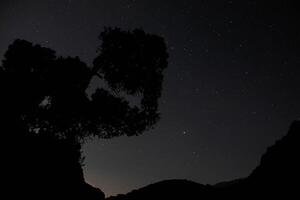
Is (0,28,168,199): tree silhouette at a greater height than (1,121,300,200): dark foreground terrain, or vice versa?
(0,28,168,199): tree silhouette

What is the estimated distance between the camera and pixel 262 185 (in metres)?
24.8

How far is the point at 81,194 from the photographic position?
85.4 ft

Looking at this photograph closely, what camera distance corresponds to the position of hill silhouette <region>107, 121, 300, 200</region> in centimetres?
2362

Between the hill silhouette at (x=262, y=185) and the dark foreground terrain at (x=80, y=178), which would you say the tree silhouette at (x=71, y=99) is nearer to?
the dark foreground terrain at (x=80, y=178)

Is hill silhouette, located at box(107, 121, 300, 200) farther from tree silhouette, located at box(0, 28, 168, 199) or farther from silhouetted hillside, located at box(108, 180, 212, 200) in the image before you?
tree silhouette, located at box(0, 28, 168, 199)

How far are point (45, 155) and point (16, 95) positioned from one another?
5.88 metres

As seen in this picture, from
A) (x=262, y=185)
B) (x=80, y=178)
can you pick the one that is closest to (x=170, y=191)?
(x=262, y=185)

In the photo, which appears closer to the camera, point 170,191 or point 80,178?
point 80,178

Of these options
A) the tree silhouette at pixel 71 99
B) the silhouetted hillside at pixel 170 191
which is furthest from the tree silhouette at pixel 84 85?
the silhouetted hillside at pixel 170 191

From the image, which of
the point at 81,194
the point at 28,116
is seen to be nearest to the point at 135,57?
the point at 28,116

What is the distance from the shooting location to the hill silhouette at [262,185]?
2362 cm

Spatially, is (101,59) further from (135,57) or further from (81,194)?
(81,194)

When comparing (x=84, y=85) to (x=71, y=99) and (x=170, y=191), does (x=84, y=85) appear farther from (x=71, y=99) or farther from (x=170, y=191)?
(x=170, y=191)

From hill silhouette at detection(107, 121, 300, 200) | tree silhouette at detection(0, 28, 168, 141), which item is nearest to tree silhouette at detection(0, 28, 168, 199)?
tree silhouette at detection(0, 28, 168, 141)
